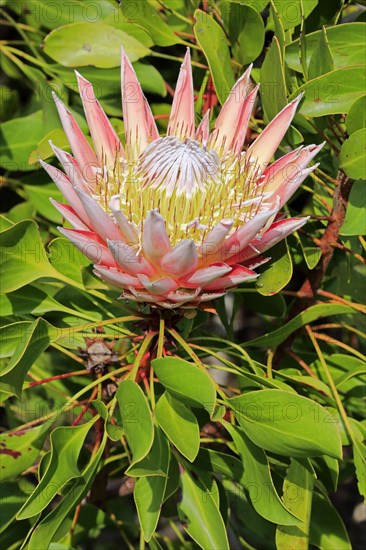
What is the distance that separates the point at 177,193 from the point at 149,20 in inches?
20.4

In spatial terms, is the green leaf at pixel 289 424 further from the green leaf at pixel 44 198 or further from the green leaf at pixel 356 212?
the green leaf at pixel 44 198

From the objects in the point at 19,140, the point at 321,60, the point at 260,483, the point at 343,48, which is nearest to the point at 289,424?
the point at 260,483

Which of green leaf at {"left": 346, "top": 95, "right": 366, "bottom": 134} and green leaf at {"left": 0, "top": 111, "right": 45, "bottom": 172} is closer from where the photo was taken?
green leaf at {"left": 346, "top": 95, "right": 366, "bottom": 134}

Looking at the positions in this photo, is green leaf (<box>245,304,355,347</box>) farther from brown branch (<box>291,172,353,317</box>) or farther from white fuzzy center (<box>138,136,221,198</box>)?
white fuzzy center (<box>138,136,221,198</box>)

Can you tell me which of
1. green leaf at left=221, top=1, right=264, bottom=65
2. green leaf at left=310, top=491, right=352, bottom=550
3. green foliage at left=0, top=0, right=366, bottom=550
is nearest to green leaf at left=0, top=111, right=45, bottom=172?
green foliage at left=0, top=0, right=366, bottom=550

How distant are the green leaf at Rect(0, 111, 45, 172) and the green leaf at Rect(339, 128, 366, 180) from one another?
872 millimetres

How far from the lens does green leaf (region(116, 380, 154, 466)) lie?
127cm

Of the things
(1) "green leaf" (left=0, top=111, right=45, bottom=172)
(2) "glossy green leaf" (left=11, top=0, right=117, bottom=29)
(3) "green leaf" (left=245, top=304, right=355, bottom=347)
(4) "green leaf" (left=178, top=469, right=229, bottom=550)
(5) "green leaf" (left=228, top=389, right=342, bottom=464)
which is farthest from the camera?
(1) "green leaf" (left=0, top=111, right=45, bottom=172)

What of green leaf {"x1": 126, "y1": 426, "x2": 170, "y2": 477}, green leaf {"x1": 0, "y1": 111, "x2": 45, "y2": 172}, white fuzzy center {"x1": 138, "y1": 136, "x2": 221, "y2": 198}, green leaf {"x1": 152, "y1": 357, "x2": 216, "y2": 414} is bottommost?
green leaf {"x1": 126, "y1": 426, "x2": 170, "y2": 477}

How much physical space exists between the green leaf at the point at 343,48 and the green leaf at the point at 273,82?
0.48ft

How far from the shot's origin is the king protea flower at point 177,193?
1.27 meters

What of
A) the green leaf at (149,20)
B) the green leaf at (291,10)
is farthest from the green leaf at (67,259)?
the green leaf at (291,10)

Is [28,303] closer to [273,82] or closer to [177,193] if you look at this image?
[177,193]

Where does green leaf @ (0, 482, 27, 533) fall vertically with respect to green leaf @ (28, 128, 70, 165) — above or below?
below
